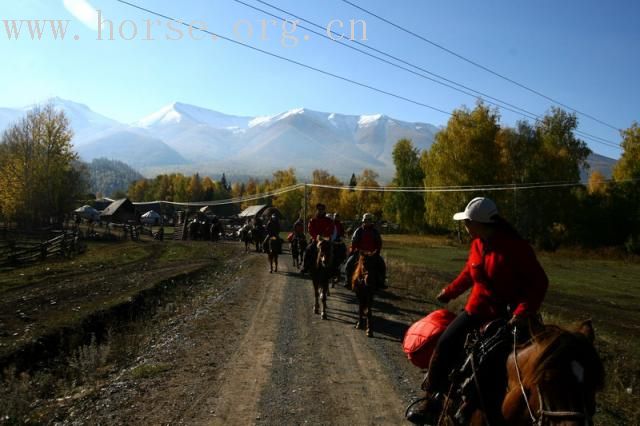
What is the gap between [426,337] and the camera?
463 cm

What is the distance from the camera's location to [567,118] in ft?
188

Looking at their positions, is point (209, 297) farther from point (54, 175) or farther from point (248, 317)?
point (54, 175)

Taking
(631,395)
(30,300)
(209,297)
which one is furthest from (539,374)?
(30,300)

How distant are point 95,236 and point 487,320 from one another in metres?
50.7

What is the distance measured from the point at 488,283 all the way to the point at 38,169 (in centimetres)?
5906

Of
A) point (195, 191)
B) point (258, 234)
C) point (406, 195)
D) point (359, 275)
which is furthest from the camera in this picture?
point (195, 191)

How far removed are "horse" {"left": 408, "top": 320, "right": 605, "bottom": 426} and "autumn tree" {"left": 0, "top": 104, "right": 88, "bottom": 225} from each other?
58709 millimetres

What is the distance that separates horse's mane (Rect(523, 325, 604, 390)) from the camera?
10.2 ft

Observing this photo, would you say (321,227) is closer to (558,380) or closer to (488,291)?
(488,291)

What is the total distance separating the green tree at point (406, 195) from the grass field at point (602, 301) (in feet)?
102

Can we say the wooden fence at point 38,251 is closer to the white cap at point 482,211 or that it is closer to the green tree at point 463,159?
the white cap at point 482,211

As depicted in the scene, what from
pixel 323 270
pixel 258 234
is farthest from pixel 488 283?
pixel 258 234

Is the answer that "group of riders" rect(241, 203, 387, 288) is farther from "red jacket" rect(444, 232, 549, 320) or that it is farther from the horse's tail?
"red jacket" rect(444, 232, 549, 320)

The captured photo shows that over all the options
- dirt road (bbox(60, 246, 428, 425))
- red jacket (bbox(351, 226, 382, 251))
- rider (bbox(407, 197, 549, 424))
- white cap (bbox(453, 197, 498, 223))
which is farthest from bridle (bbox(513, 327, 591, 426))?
red jacket (bbox(351, 226, 382, 251))
